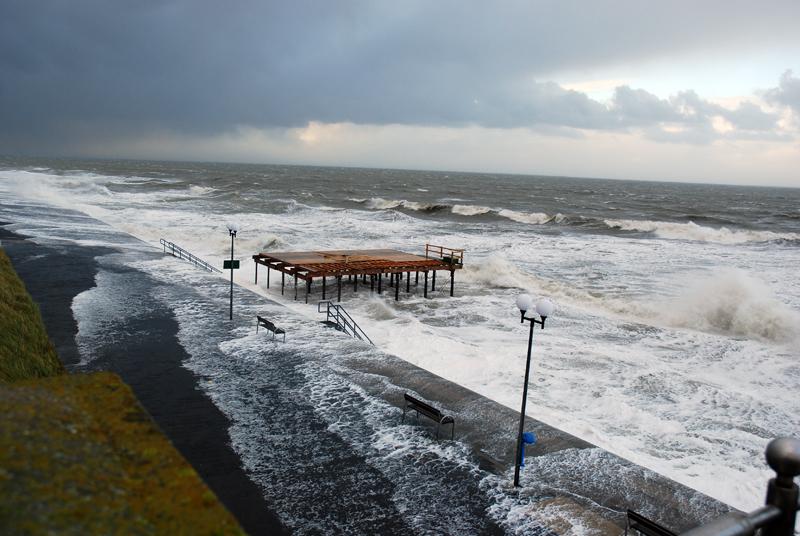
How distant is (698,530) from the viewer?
2242mm

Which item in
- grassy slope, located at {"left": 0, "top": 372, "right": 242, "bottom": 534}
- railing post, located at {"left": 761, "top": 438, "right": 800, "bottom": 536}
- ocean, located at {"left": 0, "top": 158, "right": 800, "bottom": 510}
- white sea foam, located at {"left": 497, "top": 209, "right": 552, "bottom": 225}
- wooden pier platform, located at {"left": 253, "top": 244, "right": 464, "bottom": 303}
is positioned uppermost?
railing post, located at {"left": 761, "top": 438, "right": 800, "bottom": 536}

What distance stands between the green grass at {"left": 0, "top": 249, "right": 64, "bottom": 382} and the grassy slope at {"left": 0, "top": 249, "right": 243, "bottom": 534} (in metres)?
7.38

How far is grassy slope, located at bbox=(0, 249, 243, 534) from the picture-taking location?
7.65 feet

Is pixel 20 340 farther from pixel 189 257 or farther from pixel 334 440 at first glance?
pixel 189 257

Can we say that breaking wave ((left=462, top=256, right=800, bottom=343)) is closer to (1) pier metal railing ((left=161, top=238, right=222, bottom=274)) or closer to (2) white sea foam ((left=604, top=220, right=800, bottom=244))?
(1) pier metal railing ((left=161, top=238, right=222, bottom=274))

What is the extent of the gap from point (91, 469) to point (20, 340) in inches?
416

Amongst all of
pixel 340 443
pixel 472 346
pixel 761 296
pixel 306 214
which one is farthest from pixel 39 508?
pixel 306 214

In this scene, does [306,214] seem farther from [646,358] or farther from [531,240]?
[646,358]

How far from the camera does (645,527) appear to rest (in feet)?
30.4

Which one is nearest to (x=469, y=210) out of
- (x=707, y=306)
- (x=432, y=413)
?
(x=707, y=306)

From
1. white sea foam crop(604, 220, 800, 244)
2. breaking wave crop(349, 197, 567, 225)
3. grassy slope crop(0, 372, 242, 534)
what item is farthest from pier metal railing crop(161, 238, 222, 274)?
white sea foam crop(604, 220, 800, 244)

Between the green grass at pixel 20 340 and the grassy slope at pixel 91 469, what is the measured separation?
7378mm

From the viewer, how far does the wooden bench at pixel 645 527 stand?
905cm

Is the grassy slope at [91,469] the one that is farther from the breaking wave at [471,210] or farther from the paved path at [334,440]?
the breaking wave at [471,210]
